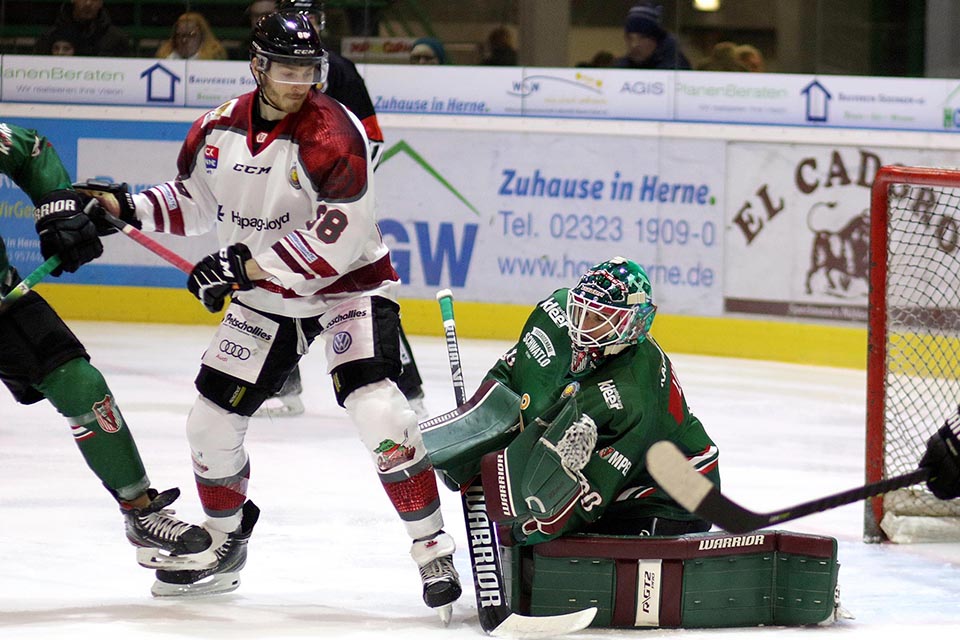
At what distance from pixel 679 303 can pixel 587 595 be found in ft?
12.1

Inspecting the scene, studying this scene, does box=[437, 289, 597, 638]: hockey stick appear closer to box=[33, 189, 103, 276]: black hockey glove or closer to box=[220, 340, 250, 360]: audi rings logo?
box=[220, 340, 250, 360]: audi rings logo

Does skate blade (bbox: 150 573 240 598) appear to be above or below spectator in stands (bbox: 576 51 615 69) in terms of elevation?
below

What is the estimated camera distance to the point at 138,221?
3.15 meters

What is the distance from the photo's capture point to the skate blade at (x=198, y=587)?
317 cm

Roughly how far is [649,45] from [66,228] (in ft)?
13.8

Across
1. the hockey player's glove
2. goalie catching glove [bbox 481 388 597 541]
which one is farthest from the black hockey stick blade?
the hockey player's glove

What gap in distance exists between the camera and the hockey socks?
3.01 meters

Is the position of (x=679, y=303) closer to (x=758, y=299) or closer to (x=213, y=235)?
(x=758, y=299)

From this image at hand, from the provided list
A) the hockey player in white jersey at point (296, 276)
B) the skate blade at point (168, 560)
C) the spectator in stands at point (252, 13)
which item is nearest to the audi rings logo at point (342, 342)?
the hockey player in white jersey at point (296, 276)

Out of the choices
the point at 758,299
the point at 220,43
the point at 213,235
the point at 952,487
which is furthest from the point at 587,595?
the point at 220,43

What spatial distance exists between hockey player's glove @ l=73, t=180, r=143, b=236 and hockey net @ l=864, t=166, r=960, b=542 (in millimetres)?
1865

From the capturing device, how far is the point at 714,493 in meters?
2.54

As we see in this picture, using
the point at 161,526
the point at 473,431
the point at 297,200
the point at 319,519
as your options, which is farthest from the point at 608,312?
the point at 319,519

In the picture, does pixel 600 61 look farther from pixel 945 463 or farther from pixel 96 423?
pixel 945 463
